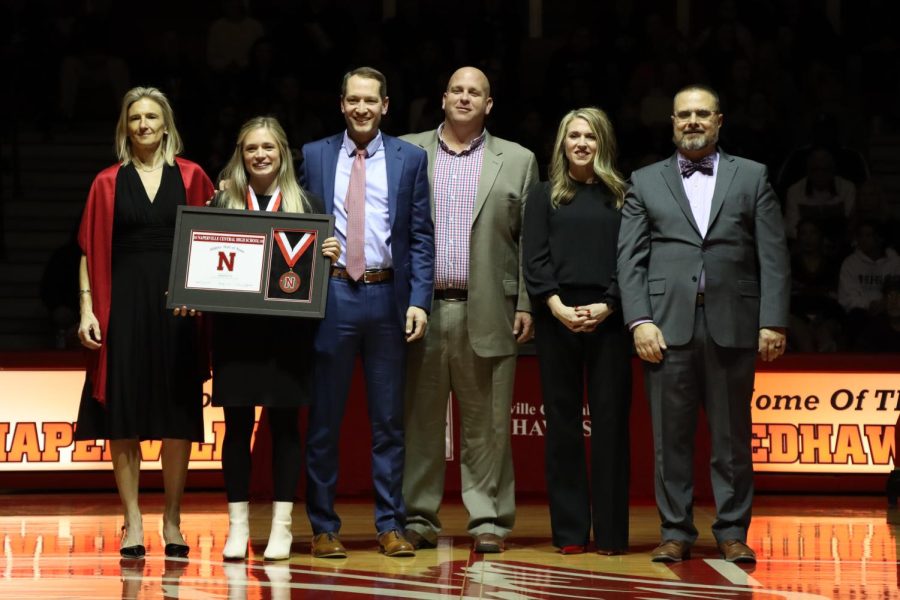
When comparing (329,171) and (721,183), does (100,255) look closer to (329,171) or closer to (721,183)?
(329,171)

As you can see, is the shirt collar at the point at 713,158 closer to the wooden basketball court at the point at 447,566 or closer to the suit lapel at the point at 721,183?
the suit lapel at the point at 721,183

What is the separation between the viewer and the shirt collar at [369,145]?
19.4ft

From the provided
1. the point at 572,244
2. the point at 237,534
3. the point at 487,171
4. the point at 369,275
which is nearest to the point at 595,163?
the point at 572,244

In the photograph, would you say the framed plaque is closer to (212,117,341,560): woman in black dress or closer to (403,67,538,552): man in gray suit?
(212,117,341,560): woman in black dress

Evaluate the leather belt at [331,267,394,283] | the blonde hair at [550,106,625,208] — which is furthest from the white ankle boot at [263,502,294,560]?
the blonde hair at [550,106,625,208]

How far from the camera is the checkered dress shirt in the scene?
607 centimetres

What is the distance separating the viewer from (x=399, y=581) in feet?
17.1

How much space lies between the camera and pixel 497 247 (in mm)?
6094

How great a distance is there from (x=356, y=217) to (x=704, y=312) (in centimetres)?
148

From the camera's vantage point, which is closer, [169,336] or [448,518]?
[169,336]

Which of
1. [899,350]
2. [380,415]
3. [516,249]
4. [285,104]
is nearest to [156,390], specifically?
[380,415]

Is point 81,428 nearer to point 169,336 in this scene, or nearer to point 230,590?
point 169,336

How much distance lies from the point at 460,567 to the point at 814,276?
479 centimetres

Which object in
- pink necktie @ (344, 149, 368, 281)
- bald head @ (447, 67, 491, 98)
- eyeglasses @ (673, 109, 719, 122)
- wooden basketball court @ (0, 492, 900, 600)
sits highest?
bald head @ (447, 67, 491, 98)
